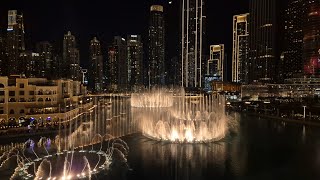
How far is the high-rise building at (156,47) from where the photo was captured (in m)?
105

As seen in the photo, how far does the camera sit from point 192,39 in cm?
8662

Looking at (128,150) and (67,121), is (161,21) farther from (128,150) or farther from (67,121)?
(128,150)

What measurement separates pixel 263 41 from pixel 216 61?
3835 cm

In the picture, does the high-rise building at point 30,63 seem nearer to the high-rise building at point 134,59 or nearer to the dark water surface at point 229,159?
the high-rise building at point 134,59

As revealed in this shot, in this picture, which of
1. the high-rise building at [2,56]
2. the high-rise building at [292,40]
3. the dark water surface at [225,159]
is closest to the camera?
the dark water surface at [225,159]

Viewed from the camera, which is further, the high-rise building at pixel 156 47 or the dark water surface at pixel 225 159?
the high-rise building at pixel 156 47

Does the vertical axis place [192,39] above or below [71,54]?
above

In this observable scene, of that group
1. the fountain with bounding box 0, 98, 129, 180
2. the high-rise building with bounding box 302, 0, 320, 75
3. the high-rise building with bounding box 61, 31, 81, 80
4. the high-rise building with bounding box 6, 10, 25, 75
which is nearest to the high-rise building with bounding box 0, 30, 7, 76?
the high-rise building with bounding box 6, 10, 25, 75

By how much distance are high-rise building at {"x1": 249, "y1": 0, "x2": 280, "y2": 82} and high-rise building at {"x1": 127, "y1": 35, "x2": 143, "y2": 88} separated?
133 feet

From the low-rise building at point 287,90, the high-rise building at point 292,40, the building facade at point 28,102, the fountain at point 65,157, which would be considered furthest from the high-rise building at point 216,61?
the fountain at point 65,157

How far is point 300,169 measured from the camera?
1716 centimetres

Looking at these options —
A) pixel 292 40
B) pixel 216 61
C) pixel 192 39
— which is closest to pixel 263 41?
pixel 292 40

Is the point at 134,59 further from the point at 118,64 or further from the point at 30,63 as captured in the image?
the point at 30,63

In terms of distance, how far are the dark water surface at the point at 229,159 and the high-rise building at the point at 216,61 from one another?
11258cm
